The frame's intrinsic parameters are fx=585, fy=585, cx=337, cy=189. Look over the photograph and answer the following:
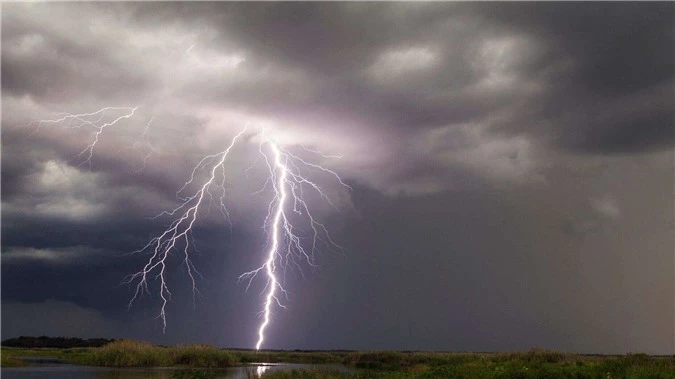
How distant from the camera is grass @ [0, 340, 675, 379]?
24.3m

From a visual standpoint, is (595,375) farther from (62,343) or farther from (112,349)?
(62,343)

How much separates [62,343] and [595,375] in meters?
73.9

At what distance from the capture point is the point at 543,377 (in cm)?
2403

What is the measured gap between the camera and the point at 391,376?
25.1 m

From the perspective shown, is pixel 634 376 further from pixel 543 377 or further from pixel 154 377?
pixel 154 377

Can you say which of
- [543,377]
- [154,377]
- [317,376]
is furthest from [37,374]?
[543,377]

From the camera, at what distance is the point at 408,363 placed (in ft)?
188

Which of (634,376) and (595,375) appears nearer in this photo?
(634,376)

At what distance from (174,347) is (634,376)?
32475 mm

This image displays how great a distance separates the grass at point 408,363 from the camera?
→ 24328mm

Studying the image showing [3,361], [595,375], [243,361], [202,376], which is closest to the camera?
[202,376]

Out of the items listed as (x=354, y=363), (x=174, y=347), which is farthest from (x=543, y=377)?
(x=354, y=363)

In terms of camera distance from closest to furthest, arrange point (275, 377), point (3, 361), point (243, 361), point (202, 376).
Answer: point (202, 376)
point (275, 377)
point (3, 361)
point (243, 361)

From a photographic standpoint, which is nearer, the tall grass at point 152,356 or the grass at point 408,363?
the grass at point 408,363
